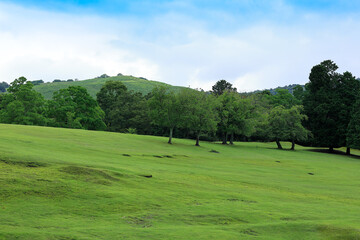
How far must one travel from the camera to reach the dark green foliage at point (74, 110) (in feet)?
245

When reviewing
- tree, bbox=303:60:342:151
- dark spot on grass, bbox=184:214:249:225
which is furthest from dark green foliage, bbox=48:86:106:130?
dark spot on grass, bbox=184:214:249:225

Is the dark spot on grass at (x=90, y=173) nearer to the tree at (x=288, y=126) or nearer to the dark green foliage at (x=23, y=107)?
the dark green foliage at (x=23, y=107)

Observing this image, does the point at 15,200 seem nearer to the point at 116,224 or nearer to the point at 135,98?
the point at 116,224

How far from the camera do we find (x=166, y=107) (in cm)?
5797

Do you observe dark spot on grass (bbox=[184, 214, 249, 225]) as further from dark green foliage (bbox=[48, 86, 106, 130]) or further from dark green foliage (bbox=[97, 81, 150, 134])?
dark green foliage (bbox=[97, 81, 150, 134])

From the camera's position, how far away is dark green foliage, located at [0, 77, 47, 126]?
65750 millimetres

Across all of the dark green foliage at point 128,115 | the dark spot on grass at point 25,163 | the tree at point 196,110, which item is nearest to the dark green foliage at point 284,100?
the dark green foliage at point 128,115

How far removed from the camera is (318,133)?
78375mm

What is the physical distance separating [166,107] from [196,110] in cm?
572

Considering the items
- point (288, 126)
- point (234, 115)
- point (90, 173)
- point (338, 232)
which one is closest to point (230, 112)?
point (234, 115)

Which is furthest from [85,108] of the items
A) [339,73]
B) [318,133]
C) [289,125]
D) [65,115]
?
[339,73]

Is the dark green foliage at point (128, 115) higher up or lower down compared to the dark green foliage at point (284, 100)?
lower down

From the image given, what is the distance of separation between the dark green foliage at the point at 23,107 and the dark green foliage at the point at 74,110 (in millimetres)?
5735

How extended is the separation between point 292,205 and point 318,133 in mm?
68625
